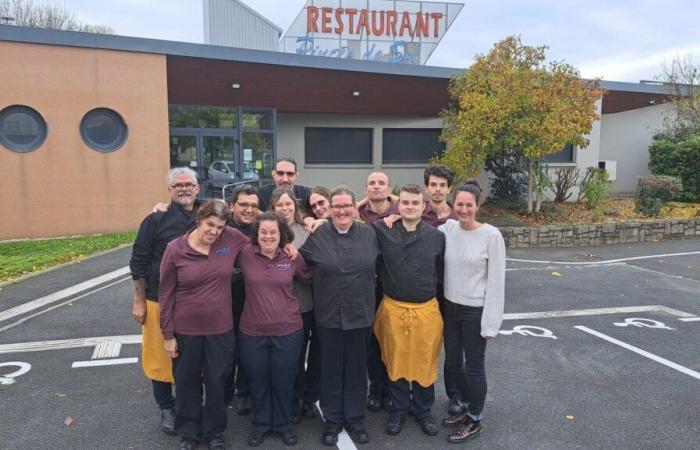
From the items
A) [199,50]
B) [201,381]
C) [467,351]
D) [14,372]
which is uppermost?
[199,50]

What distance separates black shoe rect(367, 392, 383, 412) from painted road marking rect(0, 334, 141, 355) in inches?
109

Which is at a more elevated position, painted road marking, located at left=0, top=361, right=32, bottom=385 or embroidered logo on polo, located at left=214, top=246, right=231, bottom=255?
embroidered logo on polo, located at left=214, top=246, right=231, bottom=255

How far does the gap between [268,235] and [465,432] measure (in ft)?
6.33

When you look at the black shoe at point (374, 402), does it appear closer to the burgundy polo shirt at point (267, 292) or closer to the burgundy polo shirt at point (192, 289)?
the burgundy polo shirt at point (267, 292)

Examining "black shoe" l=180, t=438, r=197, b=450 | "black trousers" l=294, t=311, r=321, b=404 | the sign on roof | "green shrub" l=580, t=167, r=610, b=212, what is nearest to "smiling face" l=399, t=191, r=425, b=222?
"black trousers" l=294, t=311, r=321, b=404

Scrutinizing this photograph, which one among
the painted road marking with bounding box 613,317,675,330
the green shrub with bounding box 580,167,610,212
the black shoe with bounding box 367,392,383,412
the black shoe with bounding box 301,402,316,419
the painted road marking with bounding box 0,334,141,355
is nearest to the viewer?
the black shoe with bounding box 301,402,316,419

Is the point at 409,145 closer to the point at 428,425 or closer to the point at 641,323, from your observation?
the point at 641,323

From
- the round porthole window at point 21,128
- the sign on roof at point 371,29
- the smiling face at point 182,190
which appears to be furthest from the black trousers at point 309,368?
the sign on roof at point 371,29

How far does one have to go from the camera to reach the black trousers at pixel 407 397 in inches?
146

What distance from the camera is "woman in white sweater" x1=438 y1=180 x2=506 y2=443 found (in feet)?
11.3

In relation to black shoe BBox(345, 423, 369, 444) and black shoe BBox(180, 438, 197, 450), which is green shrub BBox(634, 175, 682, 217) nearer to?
black shoe BBox(345, 423, 369, 444)

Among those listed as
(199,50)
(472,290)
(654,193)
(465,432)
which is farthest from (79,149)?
(654,193)

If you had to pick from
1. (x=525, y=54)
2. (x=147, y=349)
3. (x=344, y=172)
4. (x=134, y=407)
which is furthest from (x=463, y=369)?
(x=344, y=172)

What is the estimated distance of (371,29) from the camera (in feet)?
65.8
